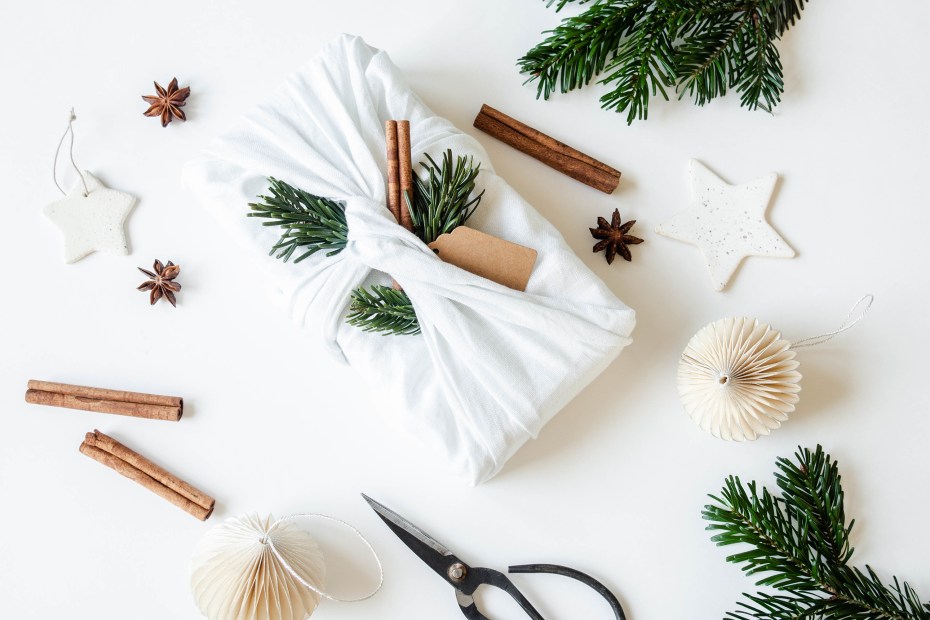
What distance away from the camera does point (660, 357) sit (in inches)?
52.1

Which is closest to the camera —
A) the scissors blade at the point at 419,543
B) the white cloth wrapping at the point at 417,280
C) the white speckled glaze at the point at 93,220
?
the white cloth wrapping at the point at 417,280

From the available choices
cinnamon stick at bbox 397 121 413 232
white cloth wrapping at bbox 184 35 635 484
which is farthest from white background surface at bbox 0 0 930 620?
cinnamon stick at bbox 397 121 413 232

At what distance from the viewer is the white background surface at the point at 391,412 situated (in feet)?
4.26

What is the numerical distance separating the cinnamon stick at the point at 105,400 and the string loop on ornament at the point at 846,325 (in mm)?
1200

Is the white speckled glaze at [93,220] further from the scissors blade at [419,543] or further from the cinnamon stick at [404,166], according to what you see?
the scissors blade at [419,543]

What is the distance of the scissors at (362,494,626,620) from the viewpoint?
4.09ft

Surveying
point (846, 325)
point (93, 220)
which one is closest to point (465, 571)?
point (846, 325)

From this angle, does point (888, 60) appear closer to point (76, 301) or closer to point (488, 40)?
point (488, 40)

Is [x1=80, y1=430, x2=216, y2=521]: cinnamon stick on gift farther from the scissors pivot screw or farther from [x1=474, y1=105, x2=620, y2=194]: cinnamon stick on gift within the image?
[x1=474, y1=105, x2=620, y2=194]: cinnamon stick on gift

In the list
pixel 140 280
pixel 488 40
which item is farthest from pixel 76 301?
pixel 488 40

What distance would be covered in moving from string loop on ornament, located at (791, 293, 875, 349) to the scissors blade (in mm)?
773

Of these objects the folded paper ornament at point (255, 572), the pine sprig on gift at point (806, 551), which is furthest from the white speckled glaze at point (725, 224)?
the folded paper ornament at point (255, 572)

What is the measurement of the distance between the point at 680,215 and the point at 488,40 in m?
0.52

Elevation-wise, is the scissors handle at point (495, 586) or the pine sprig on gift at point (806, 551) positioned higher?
the pine sprig on gift at point (806, 551)
